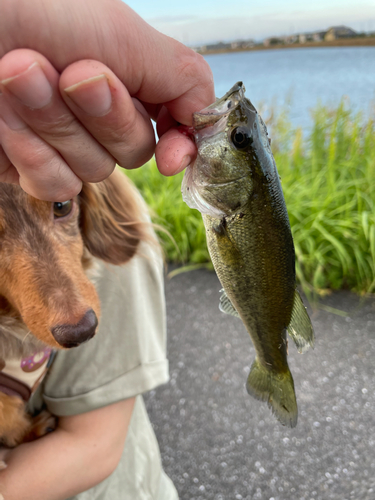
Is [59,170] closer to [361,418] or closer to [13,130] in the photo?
[13,130]

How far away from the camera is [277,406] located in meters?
1.08

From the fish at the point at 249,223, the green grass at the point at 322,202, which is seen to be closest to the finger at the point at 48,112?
the fish at the point at 249,223

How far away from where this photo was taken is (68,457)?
56.5 inches

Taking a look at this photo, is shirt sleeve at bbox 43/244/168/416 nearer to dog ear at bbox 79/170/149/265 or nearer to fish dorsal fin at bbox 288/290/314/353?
dog ear at bbox 79/170/149/265

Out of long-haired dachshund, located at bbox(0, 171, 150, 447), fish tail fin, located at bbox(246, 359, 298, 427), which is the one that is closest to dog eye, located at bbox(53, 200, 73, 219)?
long-haired dachshund, located at bbox(0, 171, 150, 447)

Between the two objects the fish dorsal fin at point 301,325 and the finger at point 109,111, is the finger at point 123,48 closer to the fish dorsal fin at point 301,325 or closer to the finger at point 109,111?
the finger at point 109,111

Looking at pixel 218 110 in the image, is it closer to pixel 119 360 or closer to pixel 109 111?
pixel 109 111

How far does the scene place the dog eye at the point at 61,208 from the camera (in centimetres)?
125

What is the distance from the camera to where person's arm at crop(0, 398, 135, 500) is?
1346 millimetres

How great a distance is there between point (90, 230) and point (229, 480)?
199cm

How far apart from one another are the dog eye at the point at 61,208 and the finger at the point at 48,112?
0.38 m

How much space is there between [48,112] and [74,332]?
21.7 inches

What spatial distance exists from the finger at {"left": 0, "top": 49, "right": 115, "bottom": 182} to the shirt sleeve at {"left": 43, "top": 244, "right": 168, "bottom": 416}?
0.75 metres

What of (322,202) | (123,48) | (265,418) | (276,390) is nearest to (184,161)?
(123,48)
